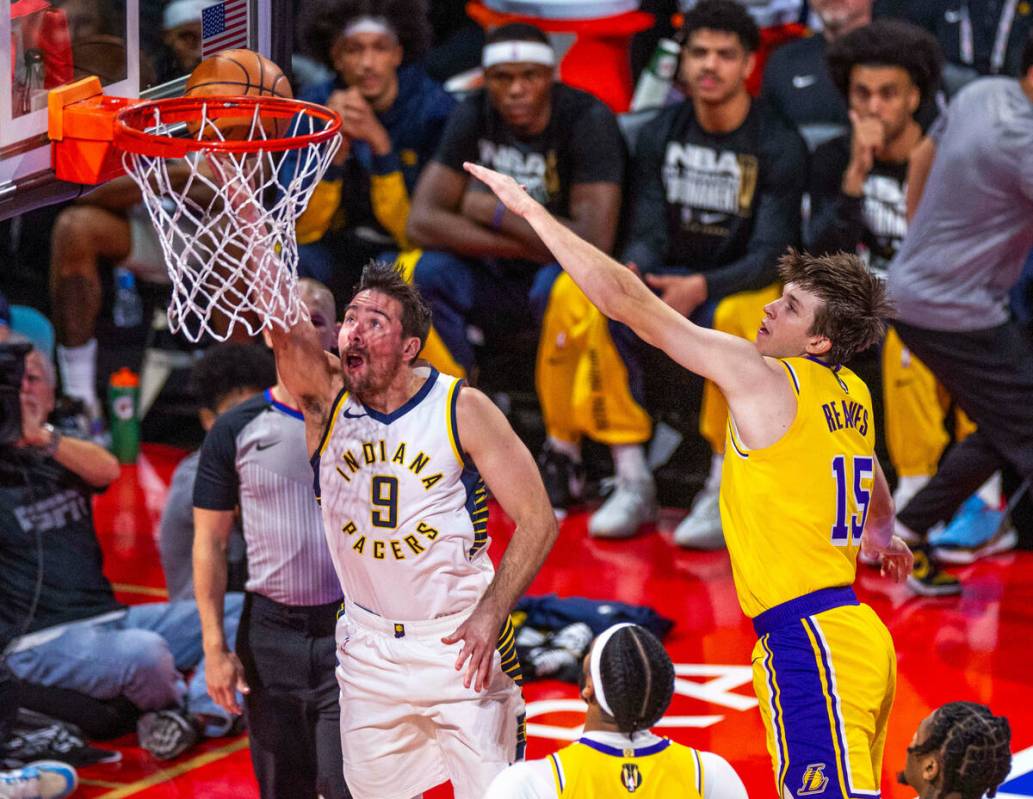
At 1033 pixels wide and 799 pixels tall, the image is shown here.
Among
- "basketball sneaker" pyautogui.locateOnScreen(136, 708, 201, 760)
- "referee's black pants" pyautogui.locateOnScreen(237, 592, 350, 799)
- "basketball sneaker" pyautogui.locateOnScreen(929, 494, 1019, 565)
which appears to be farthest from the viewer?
"basketball sneaker" pyautogui.locateOnScreen(929, 494, 1019, 565)

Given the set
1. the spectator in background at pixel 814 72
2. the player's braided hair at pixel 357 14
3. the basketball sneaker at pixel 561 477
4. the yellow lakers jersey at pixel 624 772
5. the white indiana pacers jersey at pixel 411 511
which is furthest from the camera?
the player's braided hair at pixel 357 14

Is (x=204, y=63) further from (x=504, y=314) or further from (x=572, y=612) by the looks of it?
(x=504, y=314)

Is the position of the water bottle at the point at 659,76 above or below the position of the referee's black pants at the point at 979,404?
above

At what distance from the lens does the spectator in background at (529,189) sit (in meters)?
9.46

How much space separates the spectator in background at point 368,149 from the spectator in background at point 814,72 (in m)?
2.04

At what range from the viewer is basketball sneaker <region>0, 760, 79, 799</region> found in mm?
5836

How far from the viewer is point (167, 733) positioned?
6453 millimetres

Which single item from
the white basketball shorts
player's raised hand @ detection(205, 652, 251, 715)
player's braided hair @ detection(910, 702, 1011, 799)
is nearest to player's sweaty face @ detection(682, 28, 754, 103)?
player's raised hand @ detection(205, 652, 251, 715)

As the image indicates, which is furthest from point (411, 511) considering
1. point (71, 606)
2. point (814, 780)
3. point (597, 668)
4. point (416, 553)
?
point (71, 606)

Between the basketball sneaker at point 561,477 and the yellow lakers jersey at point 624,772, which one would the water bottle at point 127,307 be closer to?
the basketball sneaker at point 561,477

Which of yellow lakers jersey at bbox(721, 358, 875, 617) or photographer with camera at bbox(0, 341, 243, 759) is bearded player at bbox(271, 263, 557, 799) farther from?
photographer with camera at bbox(0, 341, 243, 759)

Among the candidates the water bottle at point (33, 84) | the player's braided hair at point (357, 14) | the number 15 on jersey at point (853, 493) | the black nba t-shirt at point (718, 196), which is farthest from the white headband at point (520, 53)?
the number 15 on jersey at point (853, 493)

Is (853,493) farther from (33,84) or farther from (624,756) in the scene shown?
(33,84)

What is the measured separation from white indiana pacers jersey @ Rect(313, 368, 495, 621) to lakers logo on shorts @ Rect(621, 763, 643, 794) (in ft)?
3.44
